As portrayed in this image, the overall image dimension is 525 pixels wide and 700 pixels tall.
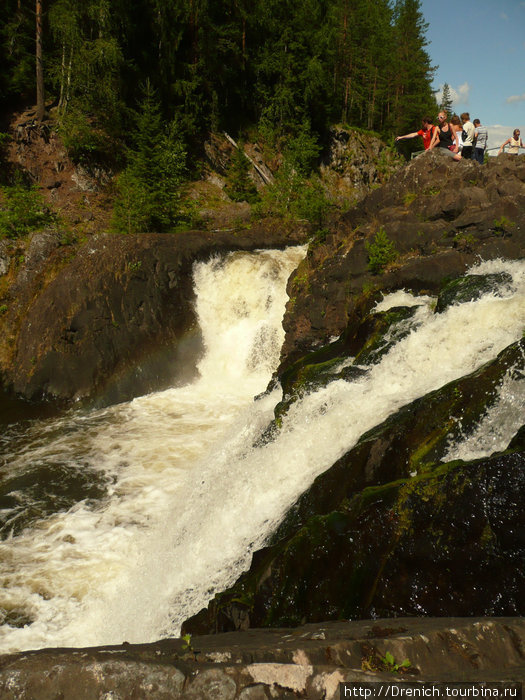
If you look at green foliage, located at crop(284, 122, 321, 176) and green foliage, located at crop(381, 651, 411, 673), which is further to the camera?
green foliage, located at crop(284, 122, 321, 176)

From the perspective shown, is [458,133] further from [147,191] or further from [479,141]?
[147,191]

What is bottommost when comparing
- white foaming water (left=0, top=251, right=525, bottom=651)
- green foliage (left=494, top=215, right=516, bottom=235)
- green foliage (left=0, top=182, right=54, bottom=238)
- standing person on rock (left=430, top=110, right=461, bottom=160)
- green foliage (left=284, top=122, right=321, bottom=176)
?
white foaming water (left=0, top=251, right=525, bottom=651)

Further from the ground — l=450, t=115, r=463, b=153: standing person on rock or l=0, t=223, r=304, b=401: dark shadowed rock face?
l=450, t=115, r=463, b=153: standing person on rock

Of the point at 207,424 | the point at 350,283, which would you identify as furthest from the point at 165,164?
the point at 207,424

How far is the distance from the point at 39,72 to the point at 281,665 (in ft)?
82.5

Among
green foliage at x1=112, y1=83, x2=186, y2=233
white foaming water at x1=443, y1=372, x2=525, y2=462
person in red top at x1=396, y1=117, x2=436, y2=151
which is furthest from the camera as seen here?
green foliage at x1=112, y1=83, x2=186, y2=233

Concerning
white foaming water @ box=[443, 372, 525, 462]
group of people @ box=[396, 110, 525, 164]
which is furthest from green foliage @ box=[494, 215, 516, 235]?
white foaming water @ box=[443, 372, 525, 462]

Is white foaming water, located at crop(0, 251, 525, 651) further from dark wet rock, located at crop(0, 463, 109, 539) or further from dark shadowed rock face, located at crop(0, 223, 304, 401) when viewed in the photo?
dark shadowed rock face, located at crop(0, 223, 304, 401)

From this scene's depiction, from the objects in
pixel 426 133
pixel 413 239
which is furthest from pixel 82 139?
pixel 413 239

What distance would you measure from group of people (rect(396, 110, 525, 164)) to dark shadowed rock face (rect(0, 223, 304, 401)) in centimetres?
655

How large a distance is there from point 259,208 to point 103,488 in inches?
499

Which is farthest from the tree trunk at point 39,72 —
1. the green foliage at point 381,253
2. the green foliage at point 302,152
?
the green foliage at point 381,253

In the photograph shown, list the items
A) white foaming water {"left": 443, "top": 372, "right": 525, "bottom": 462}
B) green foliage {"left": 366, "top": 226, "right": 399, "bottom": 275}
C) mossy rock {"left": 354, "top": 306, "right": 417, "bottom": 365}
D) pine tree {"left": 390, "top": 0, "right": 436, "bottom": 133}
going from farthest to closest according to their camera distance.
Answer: pine tree {"left": 390, "top": 0, "right": 436, "bottom": 133} → green foliage {"left": 366, "top": 226, "right": 399, "bottom": 275} → mossy rock {"left": 354, "top": 306, "right": 417, "bottom": 365} → white foaming water {"left": 443, "top": 372, "right": 525, "bottom": 462}

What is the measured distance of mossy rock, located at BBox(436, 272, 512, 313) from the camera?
8.23m
